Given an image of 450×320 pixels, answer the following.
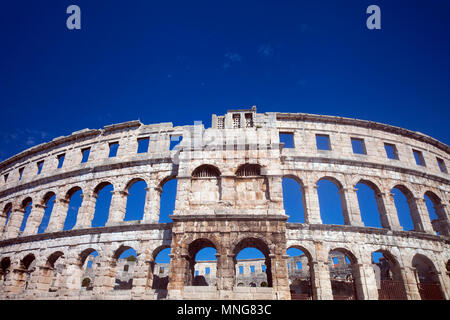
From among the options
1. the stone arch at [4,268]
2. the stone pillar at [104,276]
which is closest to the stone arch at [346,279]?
the stone pillar at [104,276]

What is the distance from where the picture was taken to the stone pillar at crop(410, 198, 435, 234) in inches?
616

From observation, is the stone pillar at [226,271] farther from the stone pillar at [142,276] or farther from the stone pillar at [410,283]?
the stone pillar at [410,283]

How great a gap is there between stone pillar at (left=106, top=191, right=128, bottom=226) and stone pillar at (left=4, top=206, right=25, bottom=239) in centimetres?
856

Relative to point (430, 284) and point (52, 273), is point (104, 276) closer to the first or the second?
point (52, 273)

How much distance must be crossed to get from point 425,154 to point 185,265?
18652 millimetres

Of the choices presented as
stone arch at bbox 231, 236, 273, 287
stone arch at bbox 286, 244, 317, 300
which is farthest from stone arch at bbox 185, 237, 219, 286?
stone arch at bbox 286, 244, 317, 300

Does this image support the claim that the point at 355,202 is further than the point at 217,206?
Yes

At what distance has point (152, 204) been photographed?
50.3 ft

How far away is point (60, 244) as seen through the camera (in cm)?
1537

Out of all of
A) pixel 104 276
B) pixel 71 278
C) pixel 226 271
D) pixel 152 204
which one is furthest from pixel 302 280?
pixel 71 278

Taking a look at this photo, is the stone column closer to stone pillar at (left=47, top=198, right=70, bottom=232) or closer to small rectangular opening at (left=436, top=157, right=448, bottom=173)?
small rectangular opening at (left=436, top=157, right=448, bottom=173)

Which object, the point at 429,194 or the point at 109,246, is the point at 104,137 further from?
the point at 429,194
